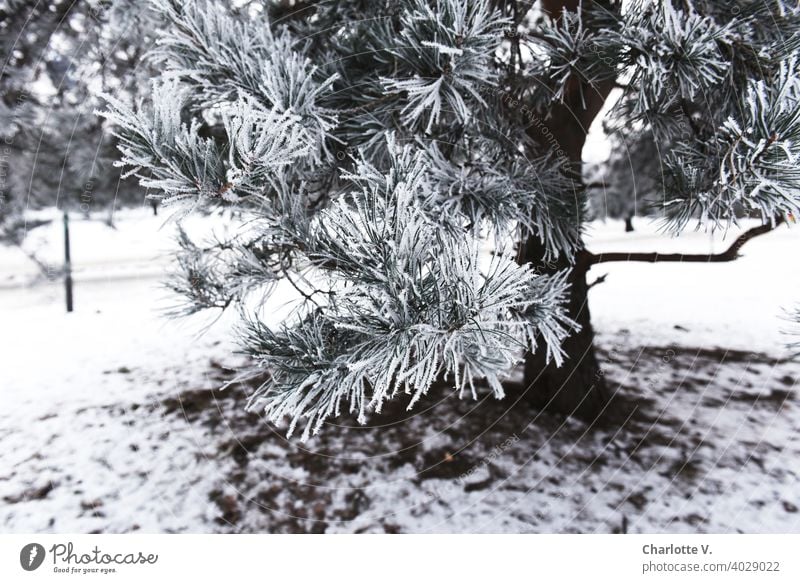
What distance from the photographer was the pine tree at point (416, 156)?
404mm

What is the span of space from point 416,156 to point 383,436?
0.85 metres

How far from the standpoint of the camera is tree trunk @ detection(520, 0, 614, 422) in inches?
37.3

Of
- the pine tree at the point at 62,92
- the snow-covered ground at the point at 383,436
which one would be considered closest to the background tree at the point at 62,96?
the pine tree at the point at 62,92

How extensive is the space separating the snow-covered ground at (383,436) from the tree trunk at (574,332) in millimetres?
70

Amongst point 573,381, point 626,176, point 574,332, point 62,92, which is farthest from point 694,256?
point 62,92

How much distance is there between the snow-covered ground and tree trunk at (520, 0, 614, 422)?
7 cm

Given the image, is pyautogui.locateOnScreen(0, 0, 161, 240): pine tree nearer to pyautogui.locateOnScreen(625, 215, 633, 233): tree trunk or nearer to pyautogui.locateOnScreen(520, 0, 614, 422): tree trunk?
pyautogui.locateOnScreen(520, 0, 614, 422): tree trunk

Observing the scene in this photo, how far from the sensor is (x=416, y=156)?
0.47m

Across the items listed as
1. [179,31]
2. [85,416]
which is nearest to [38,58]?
[179,31]

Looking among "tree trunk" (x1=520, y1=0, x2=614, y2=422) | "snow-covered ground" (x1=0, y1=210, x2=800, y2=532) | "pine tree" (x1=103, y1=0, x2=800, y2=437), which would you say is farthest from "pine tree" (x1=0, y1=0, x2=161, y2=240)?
"tree trunk" (x1=520, y1=0, x2=614, y2=422)

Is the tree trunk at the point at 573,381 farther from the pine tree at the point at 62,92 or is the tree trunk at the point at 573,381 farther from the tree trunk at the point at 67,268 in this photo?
the tree trunk at the point at 67,268
